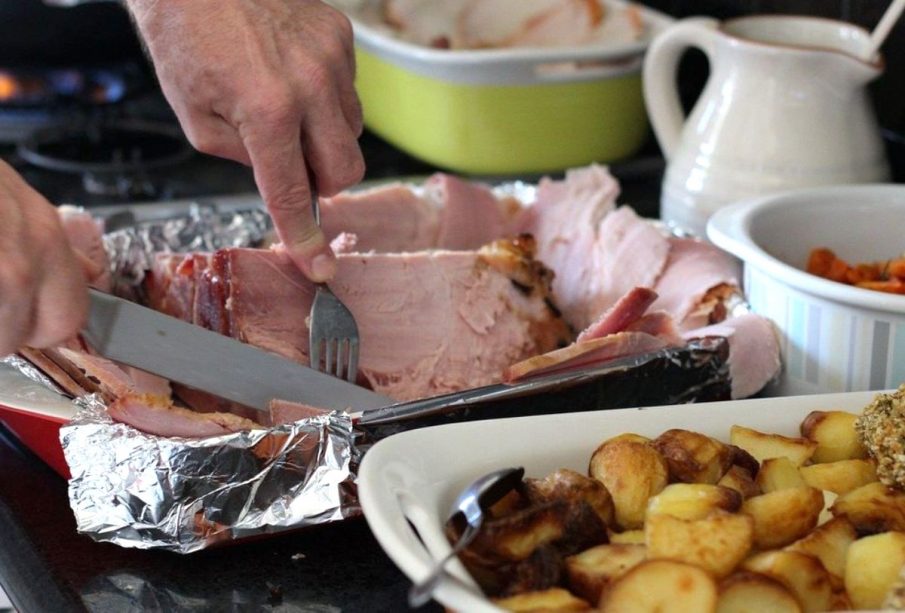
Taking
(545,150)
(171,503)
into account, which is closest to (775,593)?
(171,503)

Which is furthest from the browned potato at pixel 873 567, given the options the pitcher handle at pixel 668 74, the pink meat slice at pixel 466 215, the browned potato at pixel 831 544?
the pitcher handle at pixel 668 74

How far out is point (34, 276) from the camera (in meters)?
0.93

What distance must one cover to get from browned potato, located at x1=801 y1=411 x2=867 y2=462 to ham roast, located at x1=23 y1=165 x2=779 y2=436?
0.24m

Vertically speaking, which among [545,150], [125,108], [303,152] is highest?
[303,152]

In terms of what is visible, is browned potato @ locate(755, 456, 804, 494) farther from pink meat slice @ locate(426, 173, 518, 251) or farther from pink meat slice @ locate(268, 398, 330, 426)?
pink meat slice @ locate(426, 173, 518, 251)

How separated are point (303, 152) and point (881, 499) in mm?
627

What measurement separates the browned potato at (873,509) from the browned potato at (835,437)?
60 millimetres

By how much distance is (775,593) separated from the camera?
0.76 metres

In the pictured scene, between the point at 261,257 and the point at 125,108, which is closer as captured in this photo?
the point at 261,257

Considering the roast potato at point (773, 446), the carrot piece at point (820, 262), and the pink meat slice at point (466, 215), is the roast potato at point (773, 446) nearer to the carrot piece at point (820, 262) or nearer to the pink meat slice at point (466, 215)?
the carrot piece at point (820, 262)

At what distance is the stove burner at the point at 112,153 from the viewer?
2.18 m

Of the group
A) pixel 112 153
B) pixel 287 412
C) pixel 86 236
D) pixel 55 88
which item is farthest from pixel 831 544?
pixel 55 88

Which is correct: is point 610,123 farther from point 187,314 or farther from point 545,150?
point 187,314

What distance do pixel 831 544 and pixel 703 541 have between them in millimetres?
105
